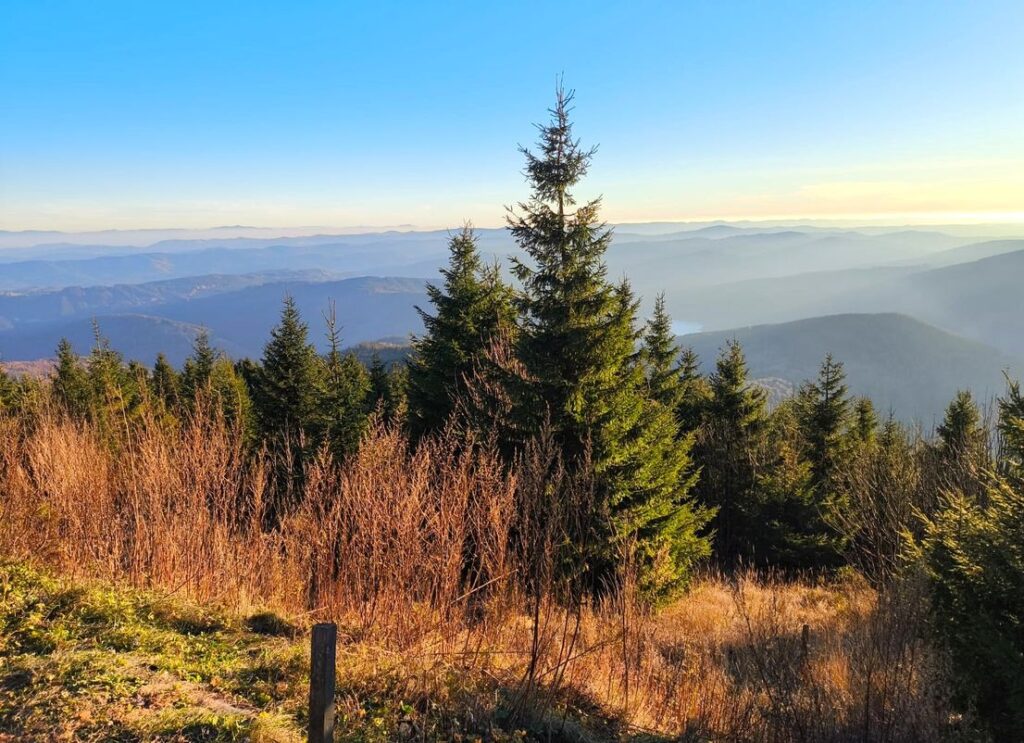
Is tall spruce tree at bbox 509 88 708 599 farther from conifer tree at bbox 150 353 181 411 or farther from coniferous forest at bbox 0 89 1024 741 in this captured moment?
conifer tree at bbox 150 353 181 411

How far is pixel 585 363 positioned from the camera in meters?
10.8

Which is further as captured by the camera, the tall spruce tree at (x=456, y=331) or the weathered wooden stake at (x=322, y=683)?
the tall spruce tree at (x=456, y=331)

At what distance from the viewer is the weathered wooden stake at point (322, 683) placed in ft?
8.72

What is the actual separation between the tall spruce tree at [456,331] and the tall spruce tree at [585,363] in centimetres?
351

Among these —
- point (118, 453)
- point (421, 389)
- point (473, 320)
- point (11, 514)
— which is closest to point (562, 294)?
point (473, 320)

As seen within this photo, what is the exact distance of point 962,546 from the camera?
4.62m

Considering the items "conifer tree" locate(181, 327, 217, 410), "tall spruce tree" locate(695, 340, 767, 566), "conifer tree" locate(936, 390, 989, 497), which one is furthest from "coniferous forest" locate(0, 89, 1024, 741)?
"conifer tree" locate(181, 327, 217, 410)

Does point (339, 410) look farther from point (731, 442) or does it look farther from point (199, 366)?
point (199, 366)

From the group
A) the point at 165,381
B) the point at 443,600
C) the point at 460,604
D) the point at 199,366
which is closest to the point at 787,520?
the point at 460,604

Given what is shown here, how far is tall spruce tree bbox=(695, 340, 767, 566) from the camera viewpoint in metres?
20.7

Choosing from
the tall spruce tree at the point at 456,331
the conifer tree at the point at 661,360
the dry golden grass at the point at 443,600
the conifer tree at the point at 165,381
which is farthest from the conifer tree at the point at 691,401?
the conifer tree at the point at 165,381

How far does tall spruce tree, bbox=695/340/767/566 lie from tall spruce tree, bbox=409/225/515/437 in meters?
10.5

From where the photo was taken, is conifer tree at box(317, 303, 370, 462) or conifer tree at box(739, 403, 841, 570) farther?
conifer tree at box(739, 403, 841, 570)

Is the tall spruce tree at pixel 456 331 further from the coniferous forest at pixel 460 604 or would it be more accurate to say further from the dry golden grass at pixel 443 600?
the dry golden grass at pixel 443 600
